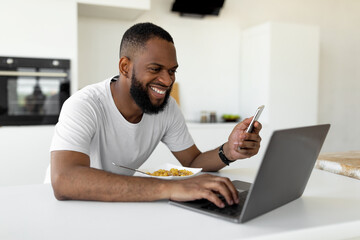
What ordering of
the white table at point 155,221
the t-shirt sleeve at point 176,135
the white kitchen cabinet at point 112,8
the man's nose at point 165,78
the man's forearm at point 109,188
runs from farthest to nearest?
the white kitchen cabinet at point 112,8 → the t-shirt sleeve at point 176,135 → the man's nose at point 165,78 → the man's forearm at point 109,188 → the white table at point 155,221

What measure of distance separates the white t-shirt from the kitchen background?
157 cm

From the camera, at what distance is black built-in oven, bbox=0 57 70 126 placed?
285 cm

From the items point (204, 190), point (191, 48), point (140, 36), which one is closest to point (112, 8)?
point (191, 48)

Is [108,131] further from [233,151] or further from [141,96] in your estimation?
[233,151]

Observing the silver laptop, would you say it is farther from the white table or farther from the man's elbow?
the man's elbow

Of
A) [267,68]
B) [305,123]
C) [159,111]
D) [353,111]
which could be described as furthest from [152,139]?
[353,111]

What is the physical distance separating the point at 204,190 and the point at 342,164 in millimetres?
795

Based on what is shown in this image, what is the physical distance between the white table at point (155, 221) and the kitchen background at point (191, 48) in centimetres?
206

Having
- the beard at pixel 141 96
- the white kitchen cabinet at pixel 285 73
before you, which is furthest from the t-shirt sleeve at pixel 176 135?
the white kitchen cabinet at pixel 285 73

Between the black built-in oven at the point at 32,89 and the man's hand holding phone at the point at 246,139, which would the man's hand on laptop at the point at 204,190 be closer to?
the man's hand holding phone at the point at 246,139

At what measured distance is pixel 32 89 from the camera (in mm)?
2945

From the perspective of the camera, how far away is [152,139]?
1.60m

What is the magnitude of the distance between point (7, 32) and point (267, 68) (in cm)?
242

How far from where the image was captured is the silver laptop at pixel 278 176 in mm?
781
